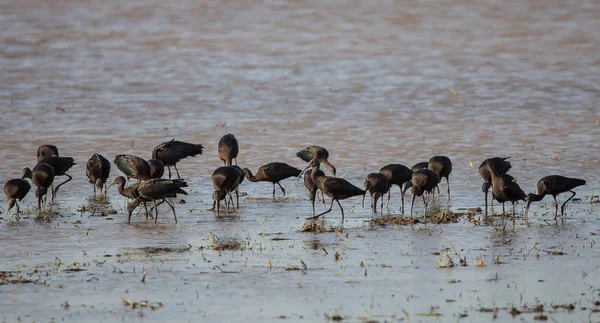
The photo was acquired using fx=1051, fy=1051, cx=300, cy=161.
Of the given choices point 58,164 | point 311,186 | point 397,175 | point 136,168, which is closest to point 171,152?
point 136,168

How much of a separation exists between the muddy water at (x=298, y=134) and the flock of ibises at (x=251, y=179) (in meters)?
0.28

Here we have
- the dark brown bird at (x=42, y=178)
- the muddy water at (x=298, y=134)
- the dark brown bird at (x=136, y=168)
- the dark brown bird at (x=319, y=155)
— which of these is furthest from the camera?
the dark brown bird at (x=319, y=155)

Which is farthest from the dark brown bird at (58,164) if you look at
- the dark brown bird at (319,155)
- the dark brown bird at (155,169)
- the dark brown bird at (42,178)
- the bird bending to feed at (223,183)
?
the dark brown bird at (319,155)

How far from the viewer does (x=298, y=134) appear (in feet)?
58.4

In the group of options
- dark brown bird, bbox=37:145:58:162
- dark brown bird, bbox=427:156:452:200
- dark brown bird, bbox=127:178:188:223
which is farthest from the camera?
dark brown bird, bbox=37:145:58:162

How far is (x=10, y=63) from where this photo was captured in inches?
992

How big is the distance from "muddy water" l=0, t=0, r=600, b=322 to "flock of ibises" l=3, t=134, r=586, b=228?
278mm


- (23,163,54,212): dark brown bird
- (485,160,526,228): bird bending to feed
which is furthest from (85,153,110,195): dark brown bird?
(485,160,526,228): bird bending to feed

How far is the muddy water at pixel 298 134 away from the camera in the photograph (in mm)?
8410

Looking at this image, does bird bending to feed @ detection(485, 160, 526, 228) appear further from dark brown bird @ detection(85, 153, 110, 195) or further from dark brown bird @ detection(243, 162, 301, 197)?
dark brown bird @ detection(85, 153, 110, 195)

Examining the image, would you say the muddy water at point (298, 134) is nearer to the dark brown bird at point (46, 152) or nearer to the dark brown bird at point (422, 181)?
the dark brown bird at point (422, 181)

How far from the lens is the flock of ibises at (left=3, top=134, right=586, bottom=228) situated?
38.2 feet

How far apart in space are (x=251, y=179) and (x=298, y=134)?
13.5 ft

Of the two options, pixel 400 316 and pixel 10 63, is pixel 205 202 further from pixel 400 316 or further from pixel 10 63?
pixel 10 63
